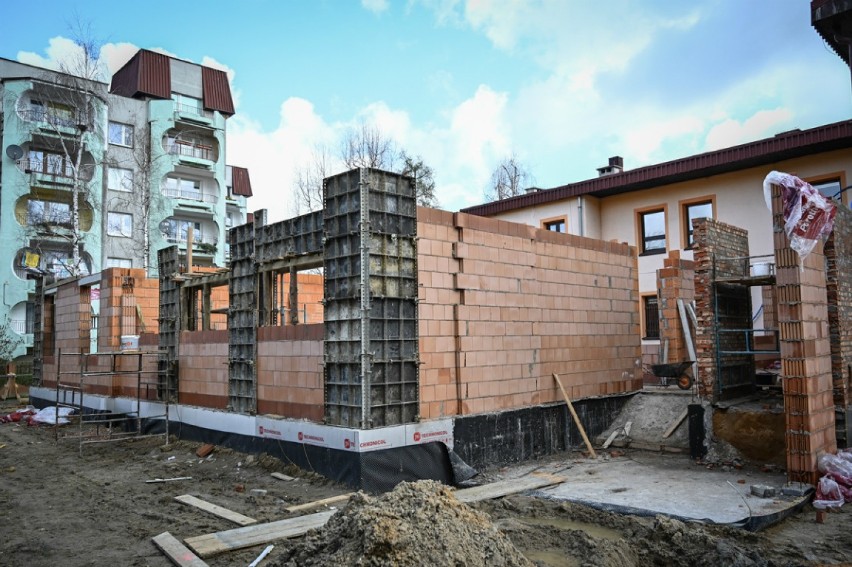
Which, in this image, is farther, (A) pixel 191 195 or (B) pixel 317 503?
(A) pixel 191 195

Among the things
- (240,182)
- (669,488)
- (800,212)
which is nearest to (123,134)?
(240,182)

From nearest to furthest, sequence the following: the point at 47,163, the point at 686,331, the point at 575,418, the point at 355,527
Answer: the point at 355,527 < the point at 575,418 < the point at 686,331 < the point at 47,163

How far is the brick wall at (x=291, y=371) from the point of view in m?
9.74

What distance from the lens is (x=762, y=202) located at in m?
17.1

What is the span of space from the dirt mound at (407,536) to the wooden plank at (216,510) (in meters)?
2.21

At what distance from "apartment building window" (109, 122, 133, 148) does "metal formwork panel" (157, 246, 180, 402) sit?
2150cm

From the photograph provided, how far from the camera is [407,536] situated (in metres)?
4.98

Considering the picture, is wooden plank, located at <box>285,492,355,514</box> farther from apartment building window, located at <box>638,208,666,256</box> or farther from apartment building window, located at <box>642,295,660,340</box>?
apartment building window, located at <box>638,208,666,256</box>

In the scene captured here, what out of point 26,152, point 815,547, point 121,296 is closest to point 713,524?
point 815,547

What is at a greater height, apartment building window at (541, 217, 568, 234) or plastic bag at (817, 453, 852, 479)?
apartment building window at (541, 217, 568, 234)

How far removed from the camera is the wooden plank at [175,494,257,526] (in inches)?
294

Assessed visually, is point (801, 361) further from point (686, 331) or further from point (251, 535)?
point (251, 535)

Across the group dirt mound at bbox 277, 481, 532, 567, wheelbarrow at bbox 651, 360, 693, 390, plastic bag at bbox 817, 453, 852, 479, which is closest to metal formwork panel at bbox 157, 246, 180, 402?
dirt mound at bbox 277, 481, 532, 567

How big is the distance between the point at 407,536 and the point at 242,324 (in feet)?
24.4
